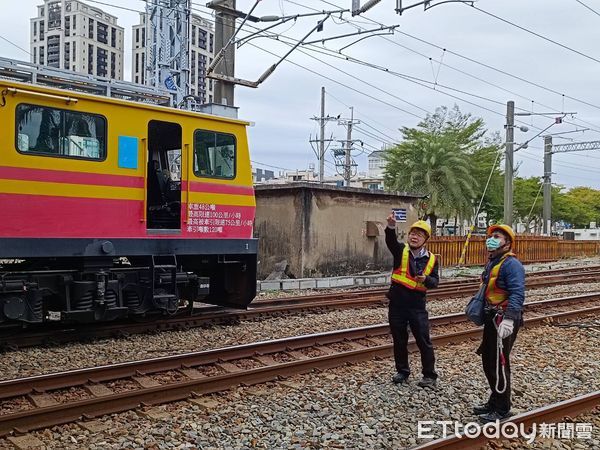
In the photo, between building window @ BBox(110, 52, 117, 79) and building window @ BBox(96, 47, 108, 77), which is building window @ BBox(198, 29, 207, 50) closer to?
building window @ BBox(110, 52, 117, 79)

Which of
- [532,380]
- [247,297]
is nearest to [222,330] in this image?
[247,297]

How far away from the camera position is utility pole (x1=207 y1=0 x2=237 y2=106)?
16031 mm

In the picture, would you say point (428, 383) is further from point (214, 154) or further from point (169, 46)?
point (169, 46)

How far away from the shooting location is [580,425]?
5582 millimetres

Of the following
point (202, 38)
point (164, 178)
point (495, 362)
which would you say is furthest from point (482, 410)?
point (202, 38)

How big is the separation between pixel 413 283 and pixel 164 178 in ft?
16.7

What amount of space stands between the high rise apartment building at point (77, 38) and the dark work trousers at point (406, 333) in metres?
18.4

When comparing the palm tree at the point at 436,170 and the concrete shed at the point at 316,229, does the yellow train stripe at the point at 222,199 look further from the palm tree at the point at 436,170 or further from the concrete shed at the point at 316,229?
the palm tree at the point at 436,170

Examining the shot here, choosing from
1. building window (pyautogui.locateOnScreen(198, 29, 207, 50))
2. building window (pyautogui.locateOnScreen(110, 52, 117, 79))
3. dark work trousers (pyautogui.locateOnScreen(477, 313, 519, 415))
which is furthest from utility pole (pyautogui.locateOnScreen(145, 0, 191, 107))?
dark work trousers (pyautogui.locateOnScreen(477, 313, 519, 415))

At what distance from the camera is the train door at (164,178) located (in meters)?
9.62

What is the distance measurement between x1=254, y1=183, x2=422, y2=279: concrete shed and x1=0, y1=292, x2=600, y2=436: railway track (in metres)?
8.63

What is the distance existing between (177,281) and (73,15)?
17499 mm

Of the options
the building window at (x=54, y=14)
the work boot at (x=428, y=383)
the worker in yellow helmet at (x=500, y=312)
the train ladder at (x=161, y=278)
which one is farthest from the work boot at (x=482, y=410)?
the building window at (x=54, y=14)

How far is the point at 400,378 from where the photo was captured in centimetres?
680
